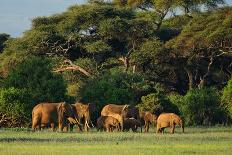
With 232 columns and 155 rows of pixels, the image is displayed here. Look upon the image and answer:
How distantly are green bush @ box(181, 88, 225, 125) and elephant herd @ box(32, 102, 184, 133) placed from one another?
5.98 metres

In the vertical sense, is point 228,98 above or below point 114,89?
below

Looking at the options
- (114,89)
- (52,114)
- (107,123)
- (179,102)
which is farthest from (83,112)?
(179,102)

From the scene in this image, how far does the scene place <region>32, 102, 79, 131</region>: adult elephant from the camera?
117 ft

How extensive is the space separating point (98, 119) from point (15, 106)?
12.3ft

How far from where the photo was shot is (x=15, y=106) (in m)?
38.0

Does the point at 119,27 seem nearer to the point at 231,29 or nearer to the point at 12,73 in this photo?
the point at 231,29

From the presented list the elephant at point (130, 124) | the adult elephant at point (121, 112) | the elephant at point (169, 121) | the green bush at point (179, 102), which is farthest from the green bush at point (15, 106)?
the green bush at point (179, 102)

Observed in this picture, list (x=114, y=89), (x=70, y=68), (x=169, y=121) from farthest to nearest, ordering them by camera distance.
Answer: (x=70, y=68)
(x=114, y=89)
(x=169, y=121)

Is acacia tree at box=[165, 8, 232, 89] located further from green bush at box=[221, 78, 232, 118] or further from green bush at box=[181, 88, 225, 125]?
green bush at box=[221, 78, 232, 118]

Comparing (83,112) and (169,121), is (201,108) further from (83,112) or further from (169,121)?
(169,121)

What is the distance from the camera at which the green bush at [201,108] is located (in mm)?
45719

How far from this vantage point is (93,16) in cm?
5450

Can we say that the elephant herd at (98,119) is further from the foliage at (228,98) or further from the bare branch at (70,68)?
the bare branch at (70,68)

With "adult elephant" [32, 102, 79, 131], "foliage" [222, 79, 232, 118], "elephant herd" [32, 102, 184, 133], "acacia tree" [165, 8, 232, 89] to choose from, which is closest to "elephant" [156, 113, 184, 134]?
"elephant herd" [32, 102, 184, 133]
